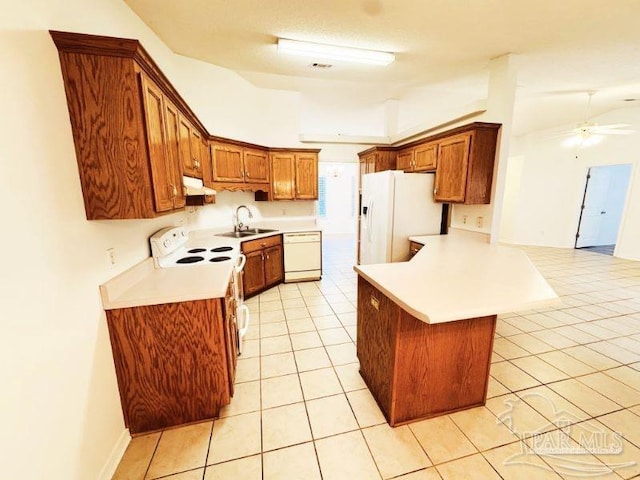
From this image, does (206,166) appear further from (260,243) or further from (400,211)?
(400,211)

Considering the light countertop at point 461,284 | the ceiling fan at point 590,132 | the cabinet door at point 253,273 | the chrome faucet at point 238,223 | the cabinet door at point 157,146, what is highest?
the ceiling fan at point 590,132

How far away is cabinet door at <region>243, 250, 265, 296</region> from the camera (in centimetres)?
348

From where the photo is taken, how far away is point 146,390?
1.58 m

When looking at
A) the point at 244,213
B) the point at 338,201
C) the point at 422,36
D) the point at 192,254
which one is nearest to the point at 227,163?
the point at 244,213

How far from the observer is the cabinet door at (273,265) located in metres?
3.83

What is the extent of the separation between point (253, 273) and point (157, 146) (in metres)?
2.31

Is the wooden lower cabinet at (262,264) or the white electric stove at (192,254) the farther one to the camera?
the wooden lower cabinet at (262,264)

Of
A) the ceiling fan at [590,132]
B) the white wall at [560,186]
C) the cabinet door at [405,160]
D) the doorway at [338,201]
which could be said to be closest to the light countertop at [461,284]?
the cabinet door at [405,160]

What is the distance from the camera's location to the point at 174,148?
1851 mm

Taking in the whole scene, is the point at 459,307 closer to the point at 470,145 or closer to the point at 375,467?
the point at 375,467

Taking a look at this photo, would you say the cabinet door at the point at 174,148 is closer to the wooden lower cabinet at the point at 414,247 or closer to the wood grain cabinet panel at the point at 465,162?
the wooden lower cabinet at the point at 414,247

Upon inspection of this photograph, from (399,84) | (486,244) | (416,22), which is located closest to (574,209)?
(486,244)

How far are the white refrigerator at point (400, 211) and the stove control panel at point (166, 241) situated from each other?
94.0 inches

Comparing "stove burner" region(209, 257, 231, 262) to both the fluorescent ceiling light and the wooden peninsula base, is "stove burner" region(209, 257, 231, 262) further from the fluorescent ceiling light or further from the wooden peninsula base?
the fluorescent ceiling light
